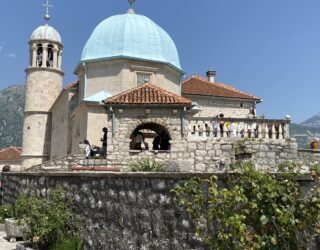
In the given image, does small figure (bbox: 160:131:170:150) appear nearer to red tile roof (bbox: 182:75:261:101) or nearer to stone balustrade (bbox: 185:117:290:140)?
stone balustrade (bbox: 185:117:290:140)

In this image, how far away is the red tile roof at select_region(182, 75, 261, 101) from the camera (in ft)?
92.9

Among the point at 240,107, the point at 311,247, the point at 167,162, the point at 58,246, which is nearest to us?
the point at 311,247

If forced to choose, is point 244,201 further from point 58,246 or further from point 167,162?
point 167,162

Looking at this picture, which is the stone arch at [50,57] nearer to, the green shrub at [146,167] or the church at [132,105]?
the church at [132,105]

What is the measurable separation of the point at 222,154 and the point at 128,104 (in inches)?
153

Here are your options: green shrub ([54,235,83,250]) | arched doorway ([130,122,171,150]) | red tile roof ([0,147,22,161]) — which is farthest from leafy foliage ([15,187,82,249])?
red tile roof ([0,147,22,161])

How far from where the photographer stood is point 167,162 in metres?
13.4

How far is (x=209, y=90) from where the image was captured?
95.3 feet

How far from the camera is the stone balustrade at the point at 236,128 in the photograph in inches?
537

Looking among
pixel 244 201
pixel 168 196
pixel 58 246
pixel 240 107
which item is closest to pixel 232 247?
pixel 244 201

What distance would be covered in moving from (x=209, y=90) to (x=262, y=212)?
1013 inches

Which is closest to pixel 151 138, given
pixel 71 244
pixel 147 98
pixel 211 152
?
pixel 147 98

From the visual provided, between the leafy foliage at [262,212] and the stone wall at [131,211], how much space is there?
10.2 inches

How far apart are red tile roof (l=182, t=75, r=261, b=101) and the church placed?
83 millimetres
